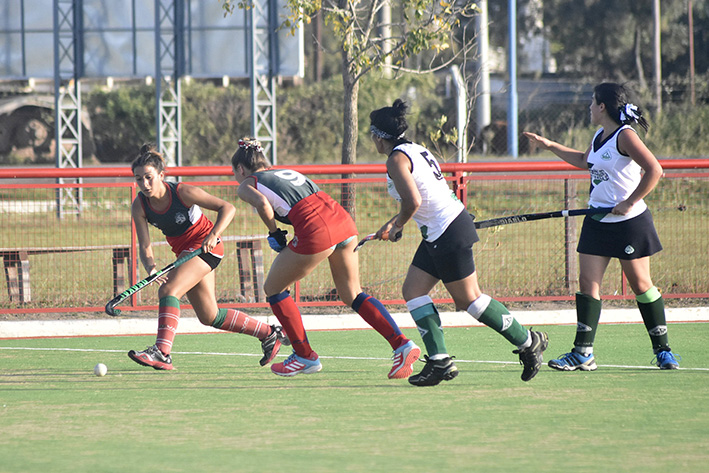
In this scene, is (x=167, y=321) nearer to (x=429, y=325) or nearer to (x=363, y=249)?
(x=429, y=325)

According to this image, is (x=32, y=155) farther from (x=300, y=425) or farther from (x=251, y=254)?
(x=300, y=425)

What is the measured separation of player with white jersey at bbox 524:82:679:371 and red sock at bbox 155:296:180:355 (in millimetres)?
2697

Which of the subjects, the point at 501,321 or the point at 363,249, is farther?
the point at 363,249

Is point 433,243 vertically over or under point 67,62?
under

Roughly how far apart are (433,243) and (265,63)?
48.3 ft

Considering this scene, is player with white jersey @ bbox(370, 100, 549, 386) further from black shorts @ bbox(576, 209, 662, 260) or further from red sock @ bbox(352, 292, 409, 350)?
black shorts @ bbox(576, 209, 662, 260)

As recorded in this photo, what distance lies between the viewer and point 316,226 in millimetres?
6633

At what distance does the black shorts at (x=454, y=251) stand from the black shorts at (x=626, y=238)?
97 cm

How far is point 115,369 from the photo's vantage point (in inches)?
294

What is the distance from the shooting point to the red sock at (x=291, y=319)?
271 inches

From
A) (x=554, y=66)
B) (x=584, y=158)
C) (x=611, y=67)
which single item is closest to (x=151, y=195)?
(x=584, y=158)

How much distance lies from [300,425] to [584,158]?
119 inches

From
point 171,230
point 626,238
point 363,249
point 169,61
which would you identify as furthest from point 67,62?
point 626,238

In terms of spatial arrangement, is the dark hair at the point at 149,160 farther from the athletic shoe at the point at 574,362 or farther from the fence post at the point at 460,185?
the fence post at the point at 460,185
